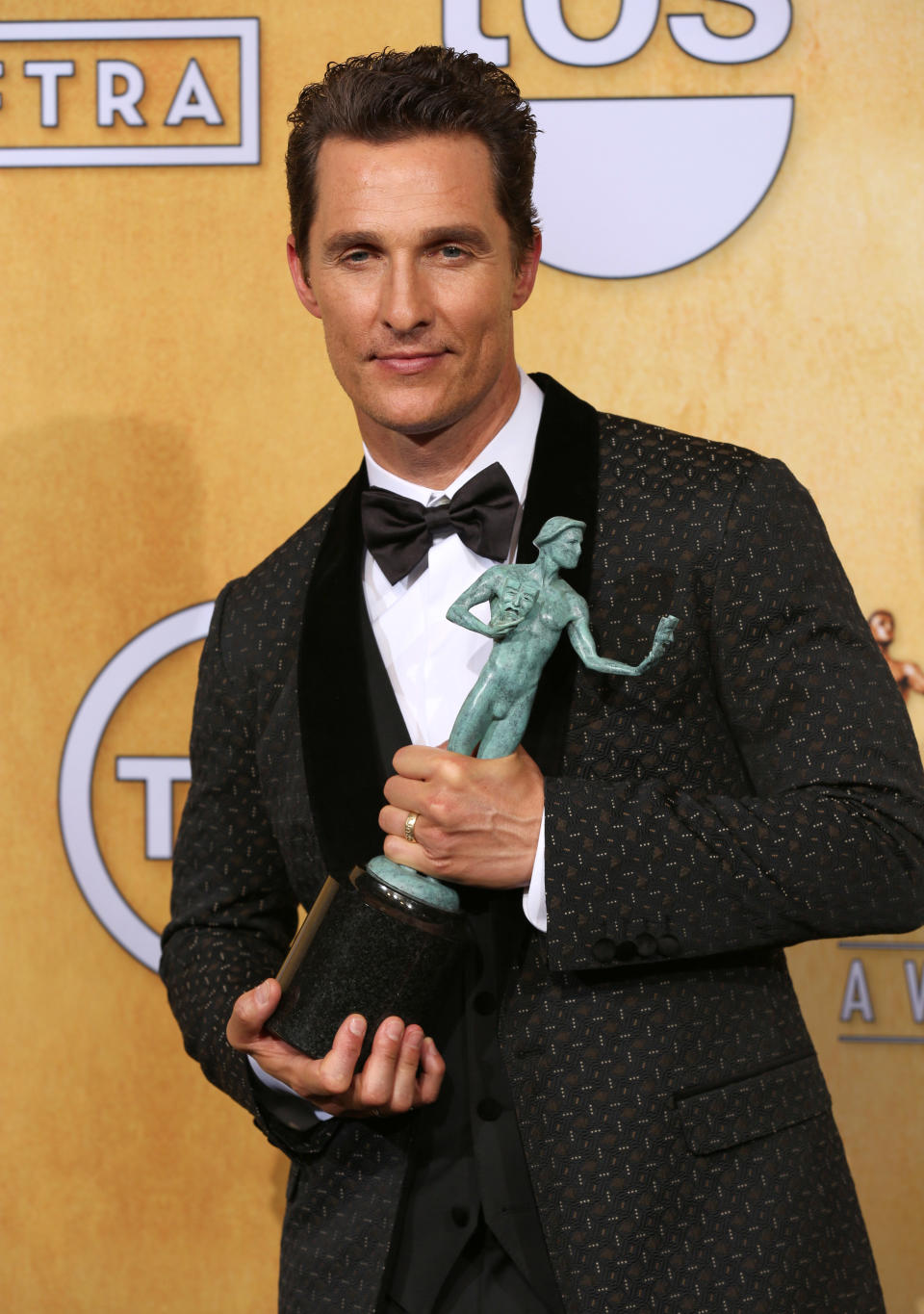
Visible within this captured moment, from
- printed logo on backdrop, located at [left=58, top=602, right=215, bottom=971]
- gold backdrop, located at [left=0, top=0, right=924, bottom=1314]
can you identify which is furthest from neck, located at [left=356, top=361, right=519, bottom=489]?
printed logo on backdrop, located at [left=58, top=602, right=215, bottom=971]

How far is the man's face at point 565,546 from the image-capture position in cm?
122

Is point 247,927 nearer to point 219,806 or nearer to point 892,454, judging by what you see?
point 219,806

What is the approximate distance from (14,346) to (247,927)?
51.1 inches

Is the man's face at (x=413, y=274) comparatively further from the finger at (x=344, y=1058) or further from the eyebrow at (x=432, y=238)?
the finger at (x=344, y=1058)

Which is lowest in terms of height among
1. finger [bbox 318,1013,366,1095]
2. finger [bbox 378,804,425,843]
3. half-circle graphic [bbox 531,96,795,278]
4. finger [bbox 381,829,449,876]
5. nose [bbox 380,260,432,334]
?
finger [bbox 318,1013,366,1095]

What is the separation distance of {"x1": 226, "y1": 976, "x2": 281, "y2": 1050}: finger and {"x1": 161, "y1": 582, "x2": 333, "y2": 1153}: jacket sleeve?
30 cm

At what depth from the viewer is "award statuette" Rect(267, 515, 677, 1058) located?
1.20 meters

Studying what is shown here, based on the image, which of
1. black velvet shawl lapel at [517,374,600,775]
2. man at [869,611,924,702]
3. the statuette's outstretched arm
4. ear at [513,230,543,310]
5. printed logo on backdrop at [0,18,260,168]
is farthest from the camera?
printed logo on backdrop at [0,18,260,168]

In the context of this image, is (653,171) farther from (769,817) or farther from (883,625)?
(769,817)

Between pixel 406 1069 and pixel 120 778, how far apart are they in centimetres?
137

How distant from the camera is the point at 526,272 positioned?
161 cm

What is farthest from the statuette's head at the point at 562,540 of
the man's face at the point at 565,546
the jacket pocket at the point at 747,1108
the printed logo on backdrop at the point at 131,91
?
the printed logo on backdrop at the point at 131,91

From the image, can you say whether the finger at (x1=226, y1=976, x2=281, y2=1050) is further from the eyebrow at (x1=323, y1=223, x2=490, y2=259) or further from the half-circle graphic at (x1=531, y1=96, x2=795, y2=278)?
the half-circle graphic at (x1=531, y1=96, x2=795, y2=278)

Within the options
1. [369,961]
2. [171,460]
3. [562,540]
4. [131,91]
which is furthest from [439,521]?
[131,91]
